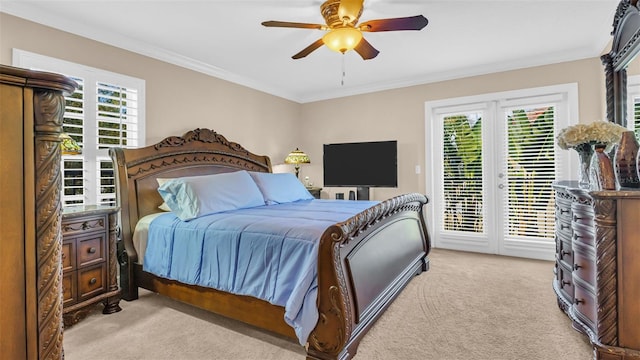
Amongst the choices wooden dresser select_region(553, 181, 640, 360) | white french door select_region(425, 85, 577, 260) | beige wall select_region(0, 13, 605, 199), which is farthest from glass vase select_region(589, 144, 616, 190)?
beige wall select_region(0, 13, 605, 199)

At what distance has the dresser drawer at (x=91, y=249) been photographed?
7.84ft

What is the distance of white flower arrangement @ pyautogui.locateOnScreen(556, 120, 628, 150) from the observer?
214 centimetres

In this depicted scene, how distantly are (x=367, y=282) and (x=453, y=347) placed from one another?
0.68 m

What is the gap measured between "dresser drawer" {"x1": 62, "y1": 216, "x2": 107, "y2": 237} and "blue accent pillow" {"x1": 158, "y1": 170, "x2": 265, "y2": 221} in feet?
1.69

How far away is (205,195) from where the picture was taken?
2777mm

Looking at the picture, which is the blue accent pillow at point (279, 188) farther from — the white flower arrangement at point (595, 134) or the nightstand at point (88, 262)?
the white flower arrangement at point (595, 134)

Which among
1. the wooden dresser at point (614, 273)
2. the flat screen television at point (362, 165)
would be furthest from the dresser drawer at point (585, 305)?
the flat screen television at point (362, 165)

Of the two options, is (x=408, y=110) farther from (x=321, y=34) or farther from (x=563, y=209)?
(x=563, y=209)

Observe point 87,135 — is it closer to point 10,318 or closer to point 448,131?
point 10,318

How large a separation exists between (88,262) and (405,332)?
2.47m

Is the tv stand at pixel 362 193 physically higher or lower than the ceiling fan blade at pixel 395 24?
lower

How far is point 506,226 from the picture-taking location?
4.21 m

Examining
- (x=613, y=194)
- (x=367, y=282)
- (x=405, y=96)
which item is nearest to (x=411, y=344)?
(x=367, y=282)

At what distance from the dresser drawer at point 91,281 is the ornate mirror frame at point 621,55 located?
437 cm
